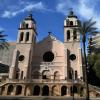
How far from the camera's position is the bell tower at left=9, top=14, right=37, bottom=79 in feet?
187

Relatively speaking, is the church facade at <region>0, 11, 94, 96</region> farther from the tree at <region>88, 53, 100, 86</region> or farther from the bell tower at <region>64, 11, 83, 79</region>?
the tree at <region>88, 53, 100, 86</region>

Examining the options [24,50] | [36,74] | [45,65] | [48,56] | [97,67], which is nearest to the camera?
[97,67]

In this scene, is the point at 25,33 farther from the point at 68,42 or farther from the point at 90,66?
the point at 90,66

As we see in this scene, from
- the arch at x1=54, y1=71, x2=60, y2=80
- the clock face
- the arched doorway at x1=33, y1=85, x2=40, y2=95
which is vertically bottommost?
the arched doorway at x1=33, y1=85, x2=40, y2=95

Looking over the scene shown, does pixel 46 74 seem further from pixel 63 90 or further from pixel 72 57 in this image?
pixel 72 57

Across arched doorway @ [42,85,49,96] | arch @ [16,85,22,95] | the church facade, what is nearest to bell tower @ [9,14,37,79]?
the church facade

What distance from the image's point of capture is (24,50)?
2377 inches

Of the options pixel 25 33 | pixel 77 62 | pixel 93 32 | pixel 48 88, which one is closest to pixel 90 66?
pixel 77 62

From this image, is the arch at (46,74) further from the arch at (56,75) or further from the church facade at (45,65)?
the arch at (56,75)

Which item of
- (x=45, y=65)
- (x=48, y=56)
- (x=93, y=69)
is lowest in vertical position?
(x=93, y=69)

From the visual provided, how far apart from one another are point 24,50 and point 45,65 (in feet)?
25.0

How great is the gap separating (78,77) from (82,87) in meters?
5.05

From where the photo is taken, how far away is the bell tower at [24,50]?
57094 mm

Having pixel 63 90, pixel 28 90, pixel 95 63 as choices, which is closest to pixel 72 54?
pixel 95 63
